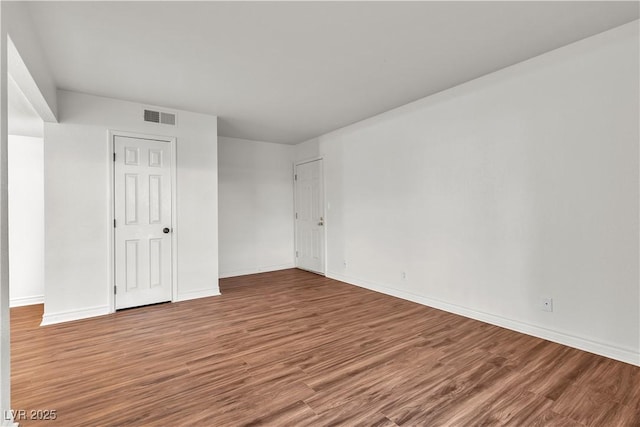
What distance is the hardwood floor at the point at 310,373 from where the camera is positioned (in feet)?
5.77

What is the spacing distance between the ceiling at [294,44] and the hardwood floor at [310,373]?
103 inches

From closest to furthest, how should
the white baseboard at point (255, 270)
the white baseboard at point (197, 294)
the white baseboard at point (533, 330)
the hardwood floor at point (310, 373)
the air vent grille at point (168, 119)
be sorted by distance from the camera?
the hardwood floor at point (310, 373) < the white baseboard at point (533, 330) < the air vent grille at point (168, 119) < the white baseboard at point (197, 294) < the white baseboard at point (255, 270)

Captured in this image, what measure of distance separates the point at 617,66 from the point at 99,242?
537 centimetres

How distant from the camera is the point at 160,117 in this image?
3936mm

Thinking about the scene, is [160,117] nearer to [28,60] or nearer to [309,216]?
[28,60]

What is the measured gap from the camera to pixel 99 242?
3543mm

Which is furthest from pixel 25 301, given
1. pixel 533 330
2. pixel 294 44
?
pixel 533 330

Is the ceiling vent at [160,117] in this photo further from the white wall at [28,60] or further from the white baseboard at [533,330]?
the white baseboard at [533,330]

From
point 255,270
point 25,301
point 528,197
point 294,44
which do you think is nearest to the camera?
point 294,44

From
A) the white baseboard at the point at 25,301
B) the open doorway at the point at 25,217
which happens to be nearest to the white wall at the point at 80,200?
the open doorway at the point at 25,217

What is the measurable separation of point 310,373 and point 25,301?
449 centimetres

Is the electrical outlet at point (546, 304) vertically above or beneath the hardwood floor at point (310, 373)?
above

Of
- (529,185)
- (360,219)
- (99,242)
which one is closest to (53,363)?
(99,242)

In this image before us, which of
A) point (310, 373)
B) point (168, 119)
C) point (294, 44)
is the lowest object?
point (310, 373)
